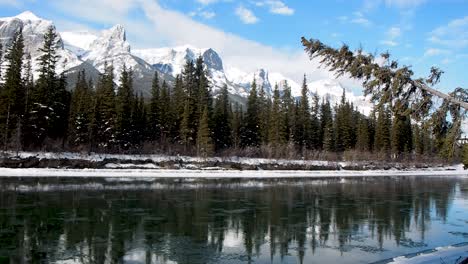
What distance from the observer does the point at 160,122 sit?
255 ft

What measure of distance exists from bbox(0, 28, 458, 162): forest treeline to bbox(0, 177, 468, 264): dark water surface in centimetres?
2465

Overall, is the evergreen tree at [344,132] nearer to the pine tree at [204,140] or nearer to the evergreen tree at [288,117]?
the evergreen tree at [288,117]

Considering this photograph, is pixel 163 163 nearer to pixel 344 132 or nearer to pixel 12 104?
Result: pixel 12 104

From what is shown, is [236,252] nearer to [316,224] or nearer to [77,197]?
[316,224]

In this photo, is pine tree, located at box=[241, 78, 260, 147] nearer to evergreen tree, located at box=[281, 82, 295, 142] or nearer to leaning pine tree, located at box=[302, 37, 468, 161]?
evergreen tree, located at box=[281, 82, 295, 142]

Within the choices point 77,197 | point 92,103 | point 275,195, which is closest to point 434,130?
point 275,195

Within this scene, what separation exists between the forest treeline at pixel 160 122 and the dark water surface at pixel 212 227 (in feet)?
80.9

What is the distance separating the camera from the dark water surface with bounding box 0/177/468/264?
1488 cm

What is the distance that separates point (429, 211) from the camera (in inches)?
1117

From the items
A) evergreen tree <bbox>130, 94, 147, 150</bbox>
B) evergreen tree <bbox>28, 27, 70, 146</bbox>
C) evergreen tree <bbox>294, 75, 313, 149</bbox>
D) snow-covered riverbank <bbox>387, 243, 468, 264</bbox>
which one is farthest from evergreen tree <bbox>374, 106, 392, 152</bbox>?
snow-covered riverbank <bbox>387, 243, 468, 264</bbox>

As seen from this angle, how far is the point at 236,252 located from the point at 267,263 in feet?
5.45

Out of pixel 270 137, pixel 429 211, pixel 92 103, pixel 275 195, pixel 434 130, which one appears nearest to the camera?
pixel 434 130

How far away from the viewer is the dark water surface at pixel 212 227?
1488 cm

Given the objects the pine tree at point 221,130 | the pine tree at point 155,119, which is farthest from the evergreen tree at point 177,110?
the pine tree at point 221,130
